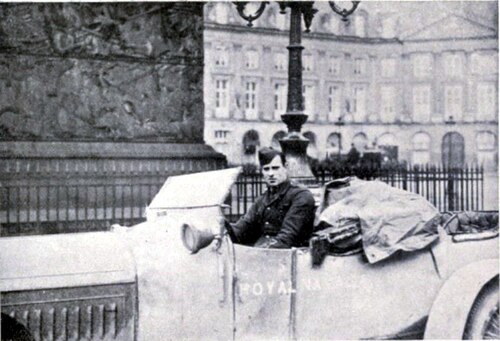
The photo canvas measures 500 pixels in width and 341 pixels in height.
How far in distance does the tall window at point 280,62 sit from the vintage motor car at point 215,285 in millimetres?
51085

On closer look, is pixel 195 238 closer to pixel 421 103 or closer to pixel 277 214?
pixel 277 214

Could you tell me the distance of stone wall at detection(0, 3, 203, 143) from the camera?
1109 cm

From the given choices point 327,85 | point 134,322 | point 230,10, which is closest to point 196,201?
point 134,322

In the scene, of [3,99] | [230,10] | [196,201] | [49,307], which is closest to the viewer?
[49,307]

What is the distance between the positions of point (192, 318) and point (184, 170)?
A: 7819mm

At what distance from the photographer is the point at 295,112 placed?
9133mm

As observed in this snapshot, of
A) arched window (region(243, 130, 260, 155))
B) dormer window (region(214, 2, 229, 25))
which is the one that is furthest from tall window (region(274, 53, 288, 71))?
arched window (region(243, 130, 260, 155))

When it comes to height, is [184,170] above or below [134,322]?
above

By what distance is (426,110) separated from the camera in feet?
195

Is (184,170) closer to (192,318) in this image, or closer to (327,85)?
(192,318)

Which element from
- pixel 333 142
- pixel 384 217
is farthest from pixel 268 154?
pixel 333 142

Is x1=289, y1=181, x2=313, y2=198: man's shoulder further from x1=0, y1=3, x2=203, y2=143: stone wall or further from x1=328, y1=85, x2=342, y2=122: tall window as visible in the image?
x1=328, y1=85, x2=342, y2=122: tall window

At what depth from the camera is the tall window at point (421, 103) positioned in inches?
2311

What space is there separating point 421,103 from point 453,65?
15.0 feet
